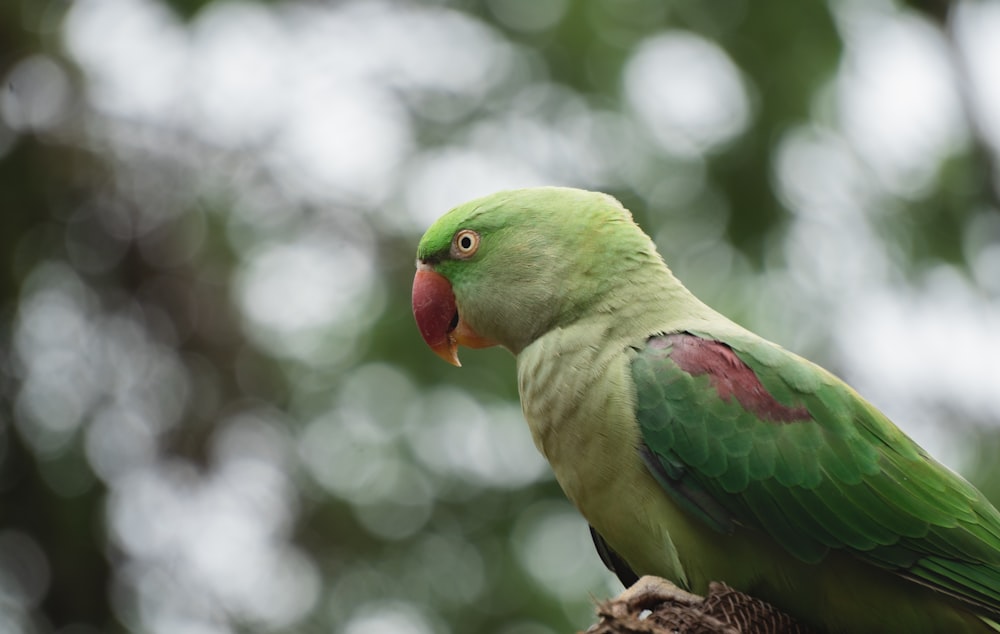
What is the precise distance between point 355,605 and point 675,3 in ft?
19.2

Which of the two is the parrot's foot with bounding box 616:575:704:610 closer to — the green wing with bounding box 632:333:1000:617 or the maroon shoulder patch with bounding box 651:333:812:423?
the green wing with bounding box 632:333:1000:617

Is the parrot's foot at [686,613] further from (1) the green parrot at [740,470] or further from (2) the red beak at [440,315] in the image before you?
(2) the red beak at [440,315]

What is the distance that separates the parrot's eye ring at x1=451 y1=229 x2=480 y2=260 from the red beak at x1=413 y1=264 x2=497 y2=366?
0.41 ft

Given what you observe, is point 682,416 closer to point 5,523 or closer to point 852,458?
point 852,458

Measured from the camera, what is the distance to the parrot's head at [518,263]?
353 cm

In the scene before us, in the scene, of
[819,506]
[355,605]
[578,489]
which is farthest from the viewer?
[355,605]

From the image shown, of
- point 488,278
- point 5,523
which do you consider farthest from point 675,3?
point 5,523

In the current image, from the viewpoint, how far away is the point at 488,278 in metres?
3.65

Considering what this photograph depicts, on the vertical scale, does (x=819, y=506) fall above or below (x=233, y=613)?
above

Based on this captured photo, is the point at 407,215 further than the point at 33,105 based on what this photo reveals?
Yes

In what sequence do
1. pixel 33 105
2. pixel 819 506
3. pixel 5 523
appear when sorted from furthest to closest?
1. pixel 5 523
2. pixel 33 105
3. pixel 819 506

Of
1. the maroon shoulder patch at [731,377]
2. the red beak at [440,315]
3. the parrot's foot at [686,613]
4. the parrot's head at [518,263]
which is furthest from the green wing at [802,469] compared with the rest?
the red beak at [440,315]

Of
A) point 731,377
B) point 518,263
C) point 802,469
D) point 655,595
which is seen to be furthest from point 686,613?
point 518,263

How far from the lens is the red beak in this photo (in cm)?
380
